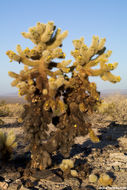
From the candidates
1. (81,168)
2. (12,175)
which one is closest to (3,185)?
(12,175)

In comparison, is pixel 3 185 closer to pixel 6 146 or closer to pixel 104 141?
pixel 6 146

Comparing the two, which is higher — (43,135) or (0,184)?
(43,135)

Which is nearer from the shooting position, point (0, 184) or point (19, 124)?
point (0, 184)

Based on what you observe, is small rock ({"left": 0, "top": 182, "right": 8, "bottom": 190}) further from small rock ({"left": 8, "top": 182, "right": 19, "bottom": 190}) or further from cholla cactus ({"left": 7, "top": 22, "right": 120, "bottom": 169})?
cholla cactus ({"left": 7, "top": 22, "right": 120, "bottom": 169})

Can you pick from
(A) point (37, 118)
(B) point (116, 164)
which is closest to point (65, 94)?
(A) point (37, 118)

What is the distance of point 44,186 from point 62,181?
18.2 inches

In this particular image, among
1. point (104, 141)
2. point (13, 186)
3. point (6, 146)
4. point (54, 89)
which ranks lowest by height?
point (13, 186)

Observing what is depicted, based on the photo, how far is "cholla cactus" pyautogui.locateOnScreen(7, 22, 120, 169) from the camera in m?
5.35

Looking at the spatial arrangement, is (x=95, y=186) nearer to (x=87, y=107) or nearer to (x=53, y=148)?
(x=53, y=148)

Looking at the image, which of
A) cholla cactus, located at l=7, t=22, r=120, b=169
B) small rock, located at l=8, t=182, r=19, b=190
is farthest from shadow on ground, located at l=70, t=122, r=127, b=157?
small rock, located at l=8, t=182, r=19, b=190

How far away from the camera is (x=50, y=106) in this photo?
5488mm

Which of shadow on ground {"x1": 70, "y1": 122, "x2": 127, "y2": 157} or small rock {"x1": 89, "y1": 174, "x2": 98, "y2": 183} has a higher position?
shadow on ground {"x1": 70, "y1": 122, "x2": 127, "y2": 157}

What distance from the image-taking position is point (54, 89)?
5148 millimetres

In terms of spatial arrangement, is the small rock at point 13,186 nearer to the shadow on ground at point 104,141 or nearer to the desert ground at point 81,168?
the desert ground at point 81,168
